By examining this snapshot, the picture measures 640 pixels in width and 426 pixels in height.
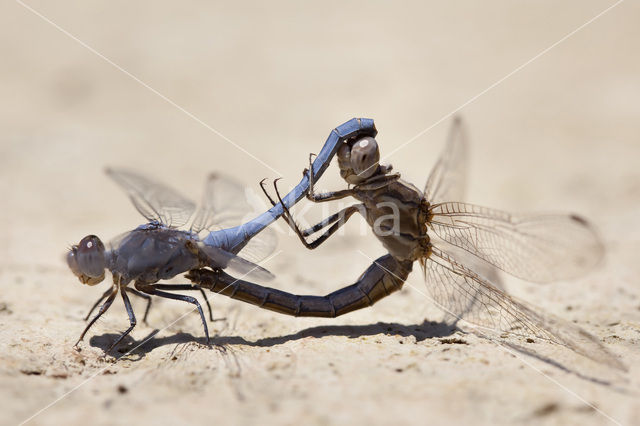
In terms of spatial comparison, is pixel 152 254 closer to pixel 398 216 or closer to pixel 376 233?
pixel 376 233

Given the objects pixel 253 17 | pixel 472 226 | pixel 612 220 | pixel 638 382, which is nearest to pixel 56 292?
pixel 472 226

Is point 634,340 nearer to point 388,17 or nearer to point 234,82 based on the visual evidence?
point 234,82

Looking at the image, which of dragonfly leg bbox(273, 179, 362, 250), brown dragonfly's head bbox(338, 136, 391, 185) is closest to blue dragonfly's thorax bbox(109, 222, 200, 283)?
→ dragonfly leg bbox(273, 179, 362, 250)

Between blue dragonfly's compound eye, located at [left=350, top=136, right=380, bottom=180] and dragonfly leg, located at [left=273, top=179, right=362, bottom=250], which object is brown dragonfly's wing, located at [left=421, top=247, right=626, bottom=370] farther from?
blue dragonfly's compound eye, located at [left=350, top=136, right=380, bottom=180]

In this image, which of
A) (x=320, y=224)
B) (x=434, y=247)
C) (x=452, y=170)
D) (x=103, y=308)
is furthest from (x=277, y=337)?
(x=452, y=170)

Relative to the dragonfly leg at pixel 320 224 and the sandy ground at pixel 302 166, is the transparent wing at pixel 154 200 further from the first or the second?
the sandy ground at pixel 302 166

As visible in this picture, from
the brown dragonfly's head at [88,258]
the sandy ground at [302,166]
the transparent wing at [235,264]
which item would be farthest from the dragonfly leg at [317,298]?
the brown dragonfly's head at [88,258]

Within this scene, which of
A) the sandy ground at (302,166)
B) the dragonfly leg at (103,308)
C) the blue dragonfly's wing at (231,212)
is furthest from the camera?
the blue dragonfly's wing at (231,212)
